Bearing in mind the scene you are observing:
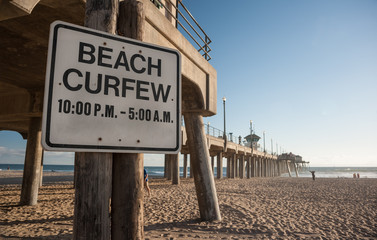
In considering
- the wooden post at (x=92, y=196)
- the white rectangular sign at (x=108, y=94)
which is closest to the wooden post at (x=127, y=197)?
the wooden post at (x=92, y=196)

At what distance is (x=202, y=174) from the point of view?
6879 millimetres

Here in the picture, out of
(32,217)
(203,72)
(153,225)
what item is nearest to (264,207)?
(153,225)

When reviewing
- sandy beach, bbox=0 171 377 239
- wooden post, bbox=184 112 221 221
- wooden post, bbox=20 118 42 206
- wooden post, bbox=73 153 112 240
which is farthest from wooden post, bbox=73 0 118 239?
wooden post, bbox=20 118 42 206

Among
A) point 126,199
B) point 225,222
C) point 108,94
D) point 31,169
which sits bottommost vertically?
point 225,222

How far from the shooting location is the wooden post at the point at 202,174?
688 centimetres

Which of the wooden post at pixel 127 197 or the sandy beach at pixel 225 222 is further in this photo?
the sandy beach at pixel 225 222

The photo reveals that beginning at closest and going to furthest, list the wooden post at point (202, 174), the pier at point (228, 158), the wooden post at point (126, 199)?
the wooden post at point (126, 199) → the wooden post at point (202, 174) → the pier at point (228, 158)

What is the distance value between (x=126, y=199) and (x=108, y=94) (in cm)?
76

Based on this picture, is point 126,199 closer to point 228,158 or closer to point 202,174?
point 202,174

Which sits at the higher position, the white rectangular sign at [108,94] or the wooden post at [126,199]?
the white rectangular sign at [108,94]

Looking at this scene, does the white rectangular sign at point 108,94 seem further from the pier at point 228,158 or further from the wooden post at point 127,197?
the pier at point 228,158

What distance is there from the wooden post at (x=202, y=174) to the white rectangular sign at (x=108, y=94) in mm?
5366

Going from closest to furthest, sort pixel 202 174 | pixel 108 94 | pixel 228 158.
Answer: pixel 108 94, pixel 202 174, pixel 228 158

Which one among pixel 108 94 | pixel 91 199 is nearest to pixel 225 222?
pixel 91 199
